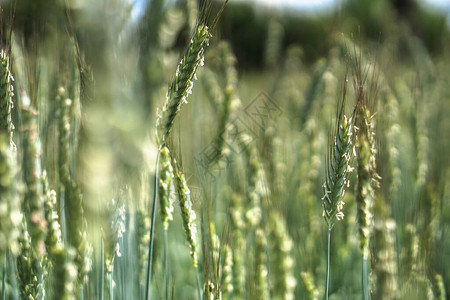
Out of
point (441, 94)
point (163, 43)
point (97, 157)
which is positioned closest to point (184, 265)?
point (163, 43)

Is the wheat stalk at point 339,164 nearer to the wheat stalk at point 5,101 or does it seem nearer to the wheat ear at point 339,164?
the wheat ear at point 339,164

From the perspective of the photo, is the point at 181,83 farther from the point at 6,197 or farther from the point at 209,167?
the point at 209,167

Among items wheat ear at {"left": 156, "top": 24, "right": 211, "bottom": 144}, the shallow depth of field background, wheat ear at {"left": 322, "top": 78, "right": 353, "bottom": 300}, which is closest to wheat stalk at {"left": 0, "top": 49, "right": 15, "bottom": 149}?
the shallow depth of field background

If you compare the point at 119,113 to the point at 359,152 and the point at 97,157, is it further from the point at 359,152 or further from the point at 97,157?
the point at 359,152

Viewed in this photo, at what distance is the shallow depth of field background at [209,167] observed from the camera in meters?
0.25

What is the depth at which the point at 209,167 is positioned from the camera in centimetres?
97

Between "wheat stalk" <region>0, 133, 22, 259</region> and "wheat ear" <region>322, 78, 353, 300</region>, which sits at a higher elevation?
"wheat ear" <region>322, 78, 353, 300</region>

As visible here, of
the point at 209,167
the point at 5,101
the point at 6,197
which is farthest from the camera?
the point at 209,167

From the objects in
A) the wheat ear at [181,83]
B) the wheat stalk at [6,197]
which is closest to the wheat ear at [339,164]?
the wheat ear at [181,83]

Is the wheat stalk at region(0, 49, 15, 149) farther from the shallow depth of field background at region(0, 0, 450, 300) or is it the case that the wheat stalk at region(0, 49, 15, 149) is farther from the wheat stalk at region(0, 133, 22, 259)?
the wheat stalk at region(0, 133, 22, 259)

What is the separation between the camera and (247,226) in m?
0.96

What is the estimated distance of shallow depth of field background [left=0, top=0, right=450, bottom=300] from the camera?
9.9 inches

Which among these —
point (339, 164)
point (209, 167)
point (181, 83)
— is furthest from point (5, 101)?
point (209, 167)

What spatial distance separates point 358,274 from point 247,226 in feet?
1.58
